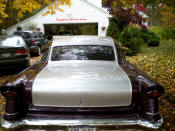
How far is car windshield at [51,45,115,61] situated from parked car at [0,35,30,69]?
384 cm

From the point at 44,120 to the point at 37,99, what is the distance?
259 mm

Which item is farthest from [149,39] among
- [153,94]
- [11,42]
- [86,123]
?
[86,123]

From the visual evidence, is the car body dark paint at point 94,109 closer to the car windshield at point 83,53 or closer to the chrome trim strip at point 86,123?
the chrome trim strip at point 86,123

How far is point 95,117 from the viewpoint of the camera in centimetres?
244

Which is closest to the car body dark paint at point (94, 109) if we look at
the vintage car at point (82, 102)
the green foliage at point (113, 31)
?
the vintage car at point (82, 102)

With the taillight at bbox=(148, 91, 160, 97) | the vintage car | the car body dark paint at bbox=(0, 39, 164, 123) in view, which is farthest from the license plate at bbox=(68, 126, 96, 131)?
the taillight at bbox=(148, 91, 160, 97)

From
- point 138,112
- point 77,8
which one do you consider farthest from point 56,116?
point 77,8

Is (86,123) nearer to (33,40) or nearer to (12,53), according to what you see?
(12,53)

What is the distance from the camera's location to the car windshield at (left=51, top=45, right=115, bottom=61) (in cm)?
379

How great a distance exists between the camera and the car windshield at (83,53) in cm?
379

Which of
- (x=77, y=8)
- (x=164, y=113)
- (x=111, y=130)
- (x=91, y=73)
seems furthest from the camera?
(x=77, y=8)

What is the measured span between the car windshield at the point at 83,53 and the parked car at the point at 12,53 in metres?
3.84

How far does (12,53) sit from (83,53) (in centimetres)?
427

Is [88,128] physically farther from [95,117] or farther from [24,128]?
[24,128]
